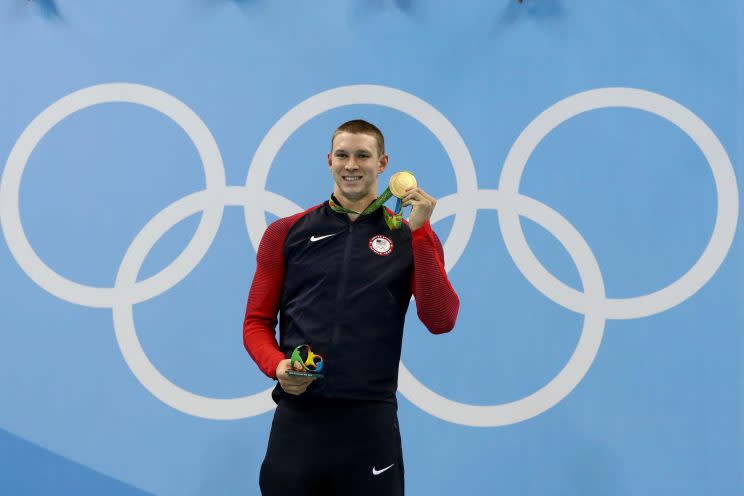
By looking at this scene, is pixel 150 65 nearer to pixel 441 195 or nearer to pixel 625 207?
pixel 441 195

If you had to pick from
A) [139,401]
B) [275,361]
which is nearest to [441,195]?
[275,361]

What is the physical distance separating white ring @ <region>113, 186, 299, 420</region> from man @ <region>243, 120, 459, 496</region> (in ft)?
3.34

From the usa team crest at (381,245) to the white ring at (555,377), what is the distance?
1.04m

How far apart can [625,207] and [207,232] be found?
1.78m

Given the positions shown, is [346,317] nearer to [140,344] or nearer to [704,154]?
[140,344]

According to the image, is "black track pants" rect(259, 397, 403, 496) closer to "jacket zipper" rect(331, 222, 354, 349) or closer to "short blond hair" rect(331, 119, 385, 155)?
"jacket zipper" rect(331, 222, 354, 349)

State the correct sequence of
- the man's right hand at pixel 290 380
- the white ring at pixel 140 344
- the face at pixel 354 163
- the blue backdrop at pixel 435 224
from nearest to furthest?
the man's right hand at pixel 290 380 < the face at pixel 354 163 < the blue backdrop at pixel 435 224 < the white ring at pixel 140 344

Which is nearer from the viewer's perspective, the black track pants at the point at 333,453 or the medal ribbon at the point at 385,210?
the black track pants at the point at 333,453

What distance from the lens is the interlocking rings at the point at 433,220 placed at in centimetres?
A: 307

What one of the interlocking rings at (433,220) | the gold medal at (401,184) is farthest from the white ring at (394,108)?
the gold medal at (401,184)

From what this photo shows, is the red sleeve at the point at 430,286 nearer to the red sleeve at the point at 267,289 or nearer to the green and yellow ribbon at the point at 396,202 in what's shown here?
the green and yellow ribbon at the point at 396,202

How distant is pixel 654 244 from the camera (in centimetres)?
310

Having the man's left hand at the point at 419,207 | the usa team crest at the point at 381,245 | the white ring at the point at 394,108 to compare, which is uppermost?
the white ring at the point at 394,108

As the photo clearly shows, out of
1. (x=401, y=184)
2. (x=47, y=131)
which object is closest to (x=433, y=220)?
(x=401, y=184)
